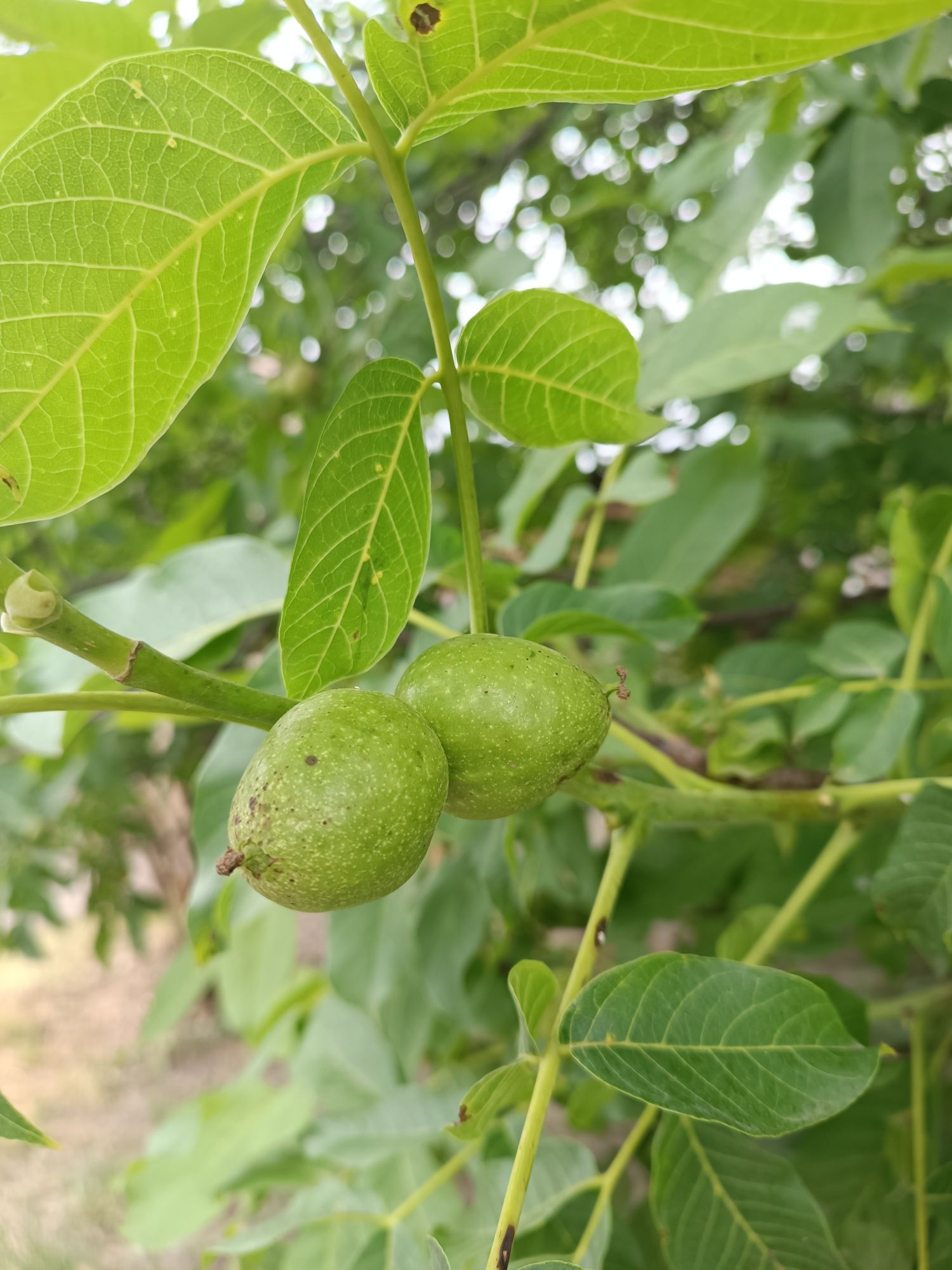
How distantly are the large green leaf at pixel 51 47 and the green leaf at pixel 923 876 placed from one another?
1.04 metres

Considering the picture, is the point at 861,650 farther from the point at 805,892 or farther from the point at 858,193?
the point at 858,193

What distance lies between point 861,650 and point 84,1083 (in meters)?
3.98

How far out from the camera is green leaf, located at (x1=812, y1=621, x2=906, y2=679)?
3.48 feet

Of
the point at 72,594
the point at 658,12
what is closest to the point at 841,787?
the point at 658,12

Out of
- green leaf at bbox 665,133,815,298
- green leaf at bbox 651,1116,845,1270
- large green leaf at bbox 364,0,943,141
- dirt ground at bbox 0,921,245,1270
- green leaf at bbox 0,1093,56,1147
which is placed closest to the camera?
large green leaf at bbox 364,0,943,141

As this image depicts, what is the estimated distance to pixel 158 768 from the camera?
201cm

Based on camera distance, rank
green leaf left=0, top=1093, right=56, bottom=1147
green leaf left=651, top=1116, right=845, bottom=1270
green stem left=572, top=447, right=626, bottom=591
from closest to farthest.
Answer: green leaf left=0, top=1093, right=56, bottom=1147, green leaf left=651, top=1116, right=845, bottom=1270, green stem left=572, top=447, right=626, bottom=591

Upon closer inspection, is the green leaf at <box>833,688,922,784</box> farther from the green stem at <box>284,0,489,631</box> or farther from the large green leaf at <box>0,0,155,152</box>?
the large green leaf at <box>0,0,155,152</box>

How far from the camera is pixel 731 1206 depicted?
768mm

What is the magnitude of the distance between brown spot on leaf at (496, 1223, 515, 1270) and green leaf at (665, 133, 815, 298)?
1.20 m

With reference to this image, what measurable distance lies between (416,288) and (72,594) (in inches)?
37.5

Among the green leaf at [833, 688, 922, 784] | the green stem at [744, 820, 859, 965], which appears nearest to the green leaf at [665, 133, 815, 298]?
the green leaf at [833, 688, 922, 784]

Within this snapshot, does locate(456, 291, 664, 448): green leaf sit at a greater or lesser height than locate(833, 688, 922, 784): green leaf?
greater

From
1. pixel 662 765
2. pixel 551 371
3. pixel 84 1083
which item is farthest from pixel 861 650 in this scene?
pixel 84 1083
